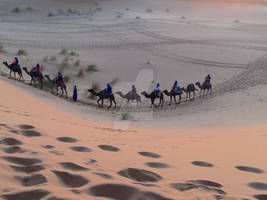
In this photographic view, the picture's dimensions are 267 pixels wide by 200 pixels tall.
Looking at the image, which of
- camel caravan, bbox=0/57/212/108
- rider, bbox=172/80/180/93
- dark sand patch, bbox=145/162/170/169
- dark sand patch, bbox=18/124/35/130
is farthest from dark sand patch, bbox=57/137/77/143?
rider, bbox=172/80/180/93

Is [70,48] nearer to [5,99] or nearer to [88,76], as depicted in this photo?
[88,76]

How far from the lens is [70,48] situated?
2723cm

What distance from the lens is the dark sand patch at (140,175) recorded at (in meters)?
4.32

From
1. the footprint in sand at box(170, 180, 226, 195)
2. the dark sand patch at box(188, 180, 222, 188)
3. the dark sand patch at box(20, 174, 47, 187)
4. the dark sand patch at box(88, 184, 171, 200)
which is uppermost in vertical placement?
the dark sand patch at box(20, 174, 47, 187)

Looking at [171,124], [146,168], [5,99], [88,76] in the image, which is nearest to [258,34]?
[88,76]

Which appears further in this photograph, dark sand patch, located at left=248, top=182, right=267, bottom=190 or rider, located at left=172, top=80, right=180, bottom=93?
rider, located at left=172, top=80, right=180, bottom=93

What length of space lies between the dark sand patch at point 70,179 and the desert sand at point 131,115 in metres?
0.02

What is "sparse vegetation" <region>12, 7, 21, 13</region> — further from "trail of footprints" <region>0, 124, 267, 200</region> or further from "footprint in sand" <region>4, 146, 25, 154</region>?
"footprint in sand" <region>4, 146, 25, 154</region>

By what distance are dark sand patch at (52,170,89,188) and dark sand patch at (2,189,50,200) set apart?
0.37 metres

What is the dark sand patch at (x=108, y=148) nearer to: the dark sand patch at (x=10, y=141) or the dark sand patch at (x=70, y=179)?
the dark sand patch at (x=10, y=141)

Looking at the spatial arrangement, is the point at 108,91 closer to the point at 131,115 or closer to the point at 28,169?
the point at 131,115

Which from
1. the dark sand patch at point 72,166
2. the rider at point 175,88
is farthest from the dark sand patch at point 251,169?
the rider at point 175,88

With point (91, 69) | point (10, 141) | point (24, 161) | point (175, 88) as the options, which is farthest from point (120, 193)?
point (91, 69)

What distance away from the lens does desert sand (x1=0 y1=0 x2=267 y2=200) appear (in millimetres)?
4047
